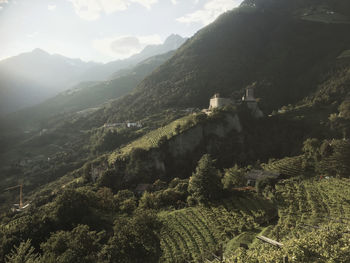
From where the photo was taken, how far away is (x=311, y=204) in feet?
93.9

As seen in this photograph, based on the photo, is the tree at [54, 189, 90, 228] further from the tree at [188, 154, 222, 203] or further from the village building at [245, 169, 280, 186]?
the village building at [245, 169, 280, 186]

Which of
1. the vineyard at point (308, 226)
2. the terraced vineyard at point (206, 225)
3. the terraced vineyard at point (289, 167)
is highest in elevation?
the vineyard at point (308, 226)

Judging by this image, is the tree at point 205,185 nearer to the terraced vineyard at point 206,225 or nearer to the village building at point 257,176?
the terraced vineyard at point 206,225

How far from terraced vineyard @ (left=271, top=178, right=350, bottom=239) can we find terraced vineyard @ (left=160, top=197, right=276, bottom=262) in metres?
2.74

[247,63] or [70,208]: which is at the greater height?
[247,63]

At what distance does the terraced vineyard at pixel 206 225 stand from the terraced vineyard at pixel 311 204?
2.74m

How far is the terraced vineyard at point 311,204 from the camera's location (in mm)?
23641

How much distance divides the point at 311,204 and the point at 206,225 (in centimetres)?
1412

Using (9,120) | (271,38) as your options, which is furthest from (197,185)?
(9,120)

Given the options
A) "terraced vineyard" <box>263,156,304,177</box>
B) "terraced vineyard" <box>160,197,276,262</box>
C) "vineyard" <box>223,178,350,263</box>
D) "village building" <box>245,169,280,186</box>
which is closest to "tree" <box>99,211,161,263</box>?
"terraced vineyard" <box>160,197,276,262</box>

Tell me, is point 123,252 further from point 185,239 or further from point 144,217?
point 185,239

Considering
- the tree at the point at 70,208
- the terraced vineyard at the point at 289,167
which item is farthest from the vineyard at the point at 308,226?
the tree at the point at 70,208

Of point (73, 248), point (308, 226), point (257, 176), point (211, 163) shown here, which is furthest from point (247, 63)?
point (73, 248)

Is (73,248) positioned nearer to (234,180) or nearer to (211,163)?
(211,163)
